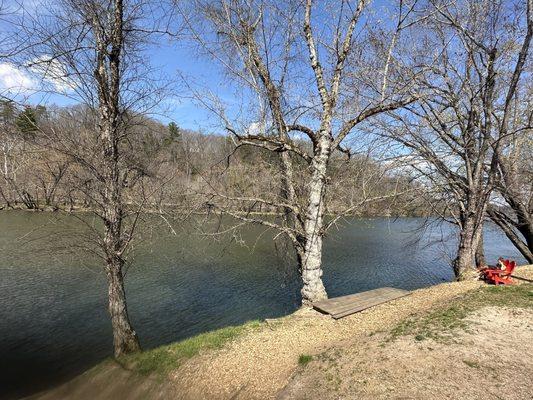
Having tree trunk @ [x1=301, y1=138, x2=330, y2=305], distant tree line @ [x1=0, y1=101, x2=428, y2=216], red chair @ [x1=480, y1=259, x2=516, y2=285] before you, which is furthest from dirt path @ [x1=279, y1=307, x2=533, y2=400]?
distant tree line @ [x1=0, y1=101, x2=428, y2=216]

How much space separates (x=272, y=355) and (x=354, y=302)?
270cm

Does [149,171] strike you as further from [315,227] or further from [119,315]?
[315,227]

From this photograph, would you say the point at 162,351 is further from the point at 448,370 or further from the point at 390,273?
the point at 390,273

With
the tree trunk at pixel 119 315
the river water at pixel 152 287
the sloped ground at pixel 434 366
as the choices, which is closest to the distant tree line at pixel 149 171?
the river water at pixel 152 287

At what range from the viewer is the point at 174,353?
7.14 metres

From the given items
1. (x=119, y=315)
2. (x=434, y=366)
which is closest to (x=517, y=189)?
(x=434, y=366)

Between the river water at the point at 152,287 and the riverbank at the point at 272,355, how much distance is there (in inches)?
97.0

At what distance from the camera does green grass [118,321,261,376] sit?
677 centimetres

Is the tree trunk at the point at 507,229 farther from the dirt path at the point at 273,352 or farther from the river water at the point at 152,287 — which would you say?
the dirt path at the point at 273,352

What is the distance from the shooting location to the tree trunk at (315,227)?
8375 mm

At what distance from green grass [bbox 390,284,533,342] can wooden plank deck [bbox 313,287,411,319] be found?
4.32 feet

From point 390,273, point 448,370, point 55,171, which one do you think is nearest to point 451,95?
point 448,370

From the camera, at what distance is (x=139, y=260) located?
2109 centimetres

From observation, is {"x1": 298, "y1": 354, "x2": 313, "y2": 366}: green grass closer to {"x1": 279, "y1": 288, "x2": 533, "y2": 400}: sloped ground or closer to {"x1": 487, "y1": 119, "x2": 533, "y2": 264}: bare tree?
{"x1": 279, "y1": 288, "x2": 533, "y2": 400}: sloped ground
